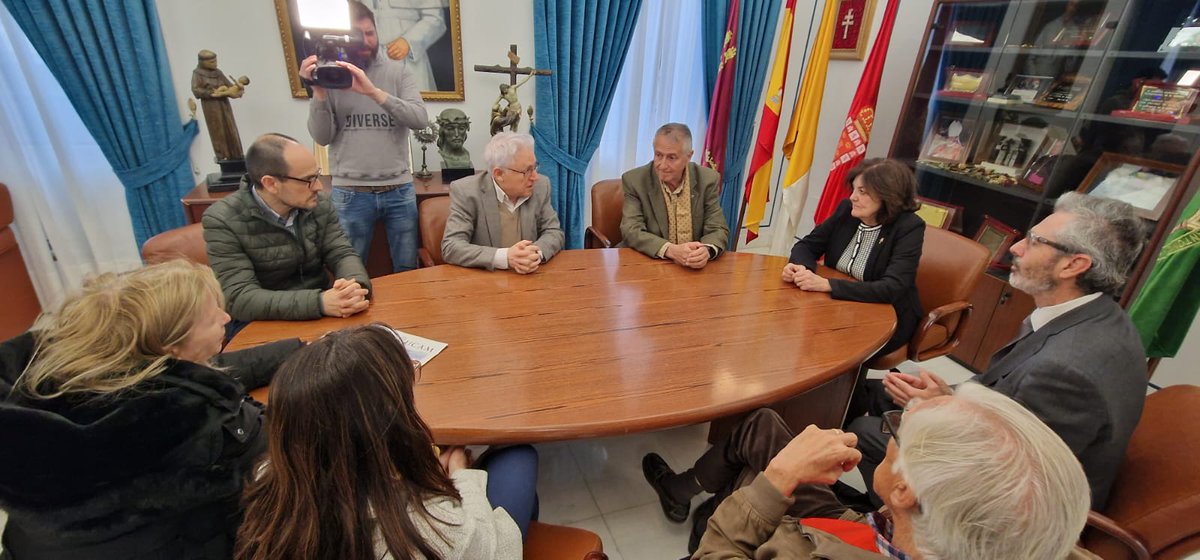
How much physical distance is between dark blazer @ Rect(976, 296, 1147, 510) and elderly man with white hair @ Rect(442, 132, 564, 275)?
1.54 metres

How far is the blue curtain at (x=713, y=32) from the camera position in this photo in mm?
3455

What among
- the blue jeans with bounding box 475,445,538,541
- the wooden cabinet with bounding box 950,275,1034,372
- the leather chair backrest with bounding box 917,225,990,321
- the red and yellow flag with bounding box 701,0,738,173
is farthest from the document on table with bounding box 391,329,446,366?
the red and yellow flag with bounding box 701,0,738,173

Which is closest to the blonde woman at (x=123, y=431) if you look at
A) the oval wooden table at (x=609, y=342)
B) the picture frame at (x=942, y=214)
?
the oval wooden table at (x=609, y=342)

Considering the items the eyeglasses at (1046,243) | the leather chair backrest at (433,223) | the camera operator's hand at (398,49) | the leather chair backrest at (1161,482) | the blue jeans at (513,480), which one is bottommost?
the blue jeans at (513,480)

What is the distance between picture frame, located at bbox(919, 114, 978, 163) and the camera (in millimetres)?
3100

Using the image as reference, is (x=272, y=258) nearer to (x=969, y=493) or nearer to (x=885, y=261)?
(x=969, y=493)

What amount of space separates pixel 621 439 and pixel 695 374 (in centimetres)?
90

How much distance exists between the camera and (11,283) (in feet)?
8.54

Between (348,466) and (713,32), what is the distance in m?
3.53

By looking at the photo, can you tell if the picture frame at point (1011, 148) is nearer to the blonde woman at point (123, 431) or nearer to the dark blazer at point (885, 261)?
the dark blazer at point (885, 261)

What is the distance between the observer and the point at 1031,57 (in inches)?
108

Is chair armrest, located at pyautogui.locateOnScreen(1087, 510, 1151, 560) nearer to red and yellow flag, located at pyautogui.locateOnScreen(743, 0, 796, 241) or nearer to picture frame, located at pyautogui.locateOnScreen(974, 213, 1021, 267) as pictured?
picture frame, located at pyautogui.locateOnScreen(974, 213, 1021, 267)

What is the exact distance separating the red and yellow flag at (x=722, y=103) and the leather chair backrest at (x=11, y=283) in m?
3.83

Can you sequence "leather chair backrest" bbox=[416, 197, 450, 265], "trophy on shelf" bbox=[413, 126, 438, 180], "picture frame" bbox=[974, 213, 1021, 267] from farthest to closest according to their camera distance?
"trophy on shelf" bbox=[413, 126, 438, 180]
"picture frame" bbox=[974, 213, 1021, 267]
"leather chair backrest" bbox=[416, 197, 450, 265]
